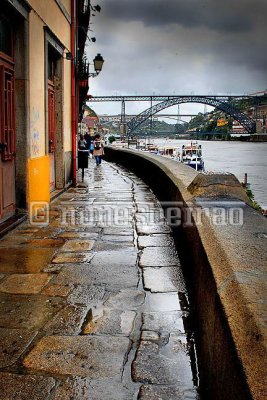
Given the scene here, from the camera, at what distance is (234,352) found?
148 cm

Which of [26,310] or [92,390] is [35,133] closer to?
[26,310]

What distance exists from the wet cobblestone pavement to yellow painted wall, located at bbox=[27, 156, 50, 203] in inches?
40.5

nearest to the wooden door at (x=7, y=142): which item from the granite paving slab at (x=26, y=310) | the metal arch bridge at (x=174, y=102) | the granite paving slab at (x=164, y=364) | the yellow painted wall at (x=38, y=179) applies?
the yellow painted wall at (x=38, y=179)

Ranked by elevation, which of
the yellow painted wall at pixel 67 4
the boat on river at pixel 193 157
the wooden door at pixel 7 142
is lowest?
the boat on river at pixel 193 157

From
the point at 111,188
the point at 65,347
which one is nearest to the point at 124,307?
the point at 65,347

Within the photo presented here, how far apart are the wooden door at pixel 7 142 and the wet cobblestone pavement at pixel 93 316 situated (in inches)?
22.2

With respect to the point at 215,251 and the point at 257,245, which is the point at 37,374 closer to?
the point at 215,251

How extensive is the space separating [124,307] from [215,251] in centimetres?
115

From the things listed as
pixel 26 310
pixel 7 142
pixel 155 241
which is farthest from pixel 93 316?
pixel 7 142

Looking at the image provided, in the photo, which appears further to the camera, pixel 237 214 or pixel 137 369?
pixel 237 214

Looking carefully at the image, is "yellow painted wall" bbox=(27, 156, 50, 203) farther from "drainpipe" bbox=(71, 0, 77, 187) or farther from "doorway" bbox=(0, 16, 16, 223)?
"drainpipe" bbox=(71, 0, 77, 187)

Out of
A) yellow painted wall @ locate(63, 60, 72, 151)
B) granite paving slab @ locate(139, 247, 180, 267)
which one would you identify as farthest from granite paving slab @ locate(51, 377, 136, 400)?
yellow painted wall @ locate(63, 60, 72, 151)

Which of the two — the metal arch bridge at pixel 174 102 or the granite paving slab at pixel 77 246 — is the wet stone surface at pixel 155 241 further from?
the metal arch bridge at pixel 174 102

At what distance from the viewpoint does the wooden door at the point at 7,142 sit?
5953 mm
